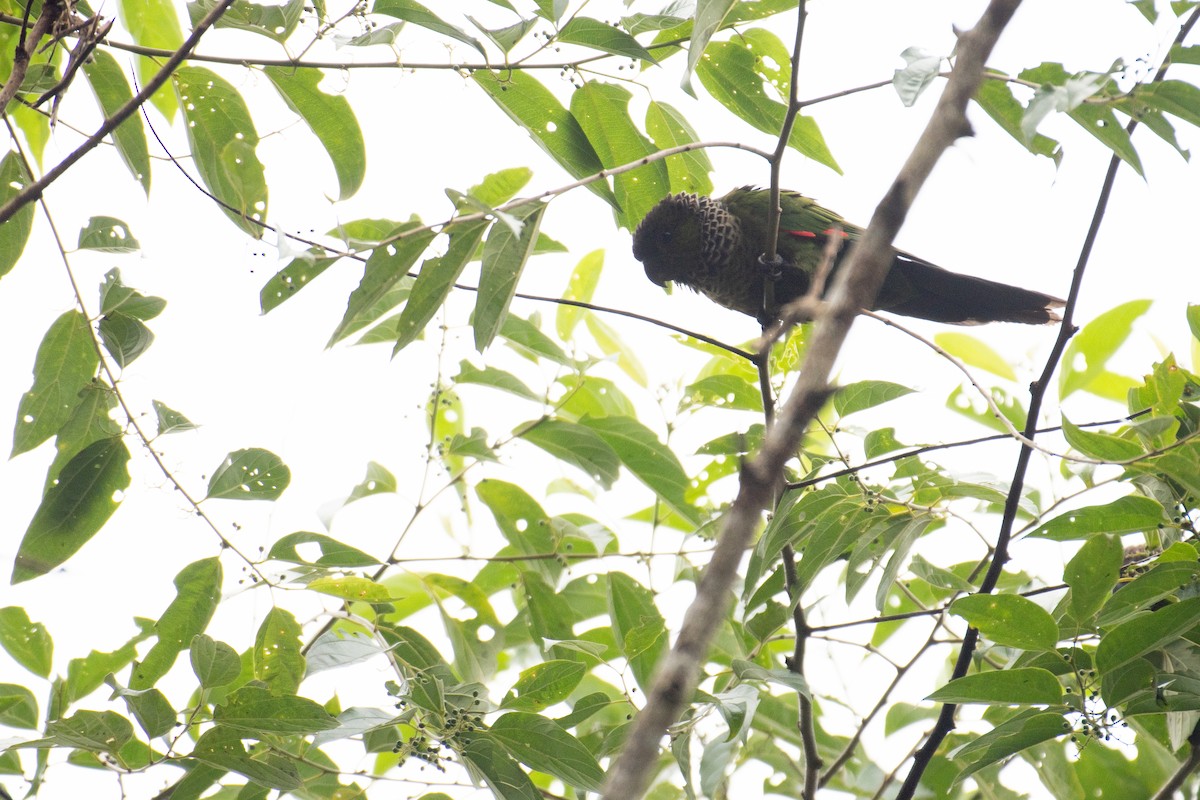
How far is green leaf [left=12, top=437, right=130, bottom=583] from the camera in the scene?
249 centimetres

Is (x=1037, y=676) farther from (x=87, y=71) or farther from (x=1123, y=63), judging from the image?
(x=87, y=71)

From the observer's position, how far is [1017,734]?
6.73 ft

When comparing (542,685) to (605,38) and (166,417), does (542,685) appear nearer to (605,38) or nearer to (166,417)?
(166,417)

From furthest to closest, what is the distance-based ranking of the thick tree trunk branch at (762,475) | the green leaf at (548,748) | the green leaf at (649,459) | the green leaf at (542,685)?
the green leaf at (649,459) → the green leaf at (542,685) → the green leaf at (548,748) → the thick tree trunk branch at (762,475)

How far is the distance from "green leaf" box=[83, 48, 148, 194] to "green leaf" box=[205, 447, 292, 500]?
785 millimetres

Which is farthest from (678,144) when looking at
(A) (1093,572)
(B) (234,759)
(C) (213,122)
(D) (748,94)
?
(B) (234,759)

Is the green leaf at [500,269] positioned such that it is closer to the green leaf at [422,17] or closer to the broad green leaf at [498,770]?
the green leaf at [422,17]

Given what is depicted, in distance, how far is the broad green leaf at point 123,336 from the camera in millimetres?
2459

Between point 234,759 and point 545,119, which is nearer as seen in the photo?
point 234,759

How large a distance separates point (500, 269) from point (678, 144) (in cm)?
90

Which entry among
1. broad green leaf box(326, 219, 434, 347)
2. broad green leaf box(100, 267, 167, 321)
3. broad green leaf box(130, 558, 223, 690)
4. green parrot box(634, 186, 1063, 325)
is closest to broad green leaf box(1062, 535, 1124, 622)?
broad green leaf box(326, 219, 434, 347)

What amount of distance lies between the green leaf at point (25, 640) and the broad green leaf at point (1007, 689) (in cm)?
212

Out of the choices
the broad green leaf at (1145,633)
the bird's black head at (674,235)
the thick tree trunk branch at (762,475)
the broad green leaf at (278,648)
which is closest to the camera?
the thick tree trunk branch at (762,475)

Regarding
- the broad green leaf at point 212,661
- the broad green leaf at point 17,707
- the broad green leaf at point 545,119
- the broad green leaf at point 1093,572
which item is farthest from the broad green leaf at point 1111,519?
the broad green leaf at point 17,707
